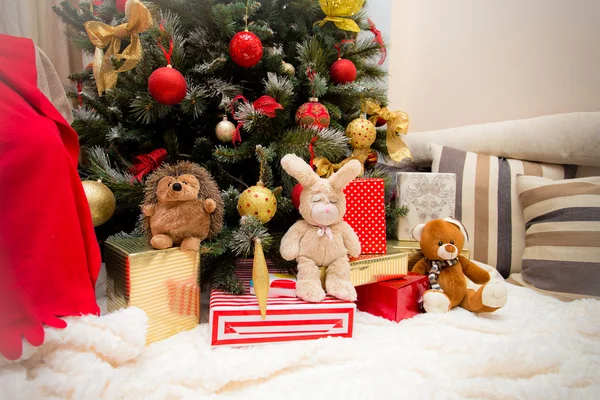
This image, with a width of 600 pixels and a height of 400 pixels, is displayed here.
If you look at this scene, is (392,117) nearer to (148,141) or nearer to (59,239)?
(148,141)

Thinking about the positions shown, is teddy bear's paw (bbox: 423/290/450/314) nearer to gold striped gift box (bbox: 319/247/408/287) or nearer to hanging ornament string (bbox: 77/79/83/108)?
gold striped gift box (bbox: 319/247/408/287)

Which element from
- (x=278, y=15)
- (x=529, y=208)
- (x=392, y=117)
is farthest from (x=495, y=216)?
(x=278, y=15)

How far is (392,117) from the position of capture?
3.33 feet

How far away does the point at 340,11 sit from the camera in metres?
0.90

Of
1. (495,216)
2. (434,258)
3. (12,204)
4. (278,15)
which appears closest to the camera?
(12,204)

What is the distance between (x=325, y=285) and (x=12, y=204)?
0.50 meters

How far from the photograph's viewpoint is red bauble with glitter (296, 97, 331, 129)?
860mm

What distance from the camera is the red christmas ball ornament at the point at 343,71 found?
94 centimetres

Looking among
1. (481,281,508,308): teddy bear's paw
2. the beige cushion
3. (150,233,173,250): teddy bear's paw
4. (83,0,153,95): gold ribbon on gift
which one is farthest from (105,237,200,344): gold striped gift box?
the beige cushion

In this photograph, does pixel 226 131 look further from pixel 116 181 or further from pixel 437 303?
pixel 437 303

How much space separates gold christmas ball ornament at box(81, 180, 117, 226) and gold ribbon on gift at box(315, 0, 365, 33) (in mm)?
619

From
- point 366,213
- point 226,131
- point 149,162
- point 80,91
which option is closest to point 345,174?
point 366,213

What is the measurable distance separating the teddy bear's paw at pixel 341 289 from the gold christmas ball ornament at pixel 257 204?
0.17 m

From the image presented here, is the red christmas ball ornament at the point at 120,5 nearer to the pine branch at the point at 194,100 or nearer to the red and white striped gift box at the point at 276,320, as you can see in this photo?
the pine branch at the point at 194,100
